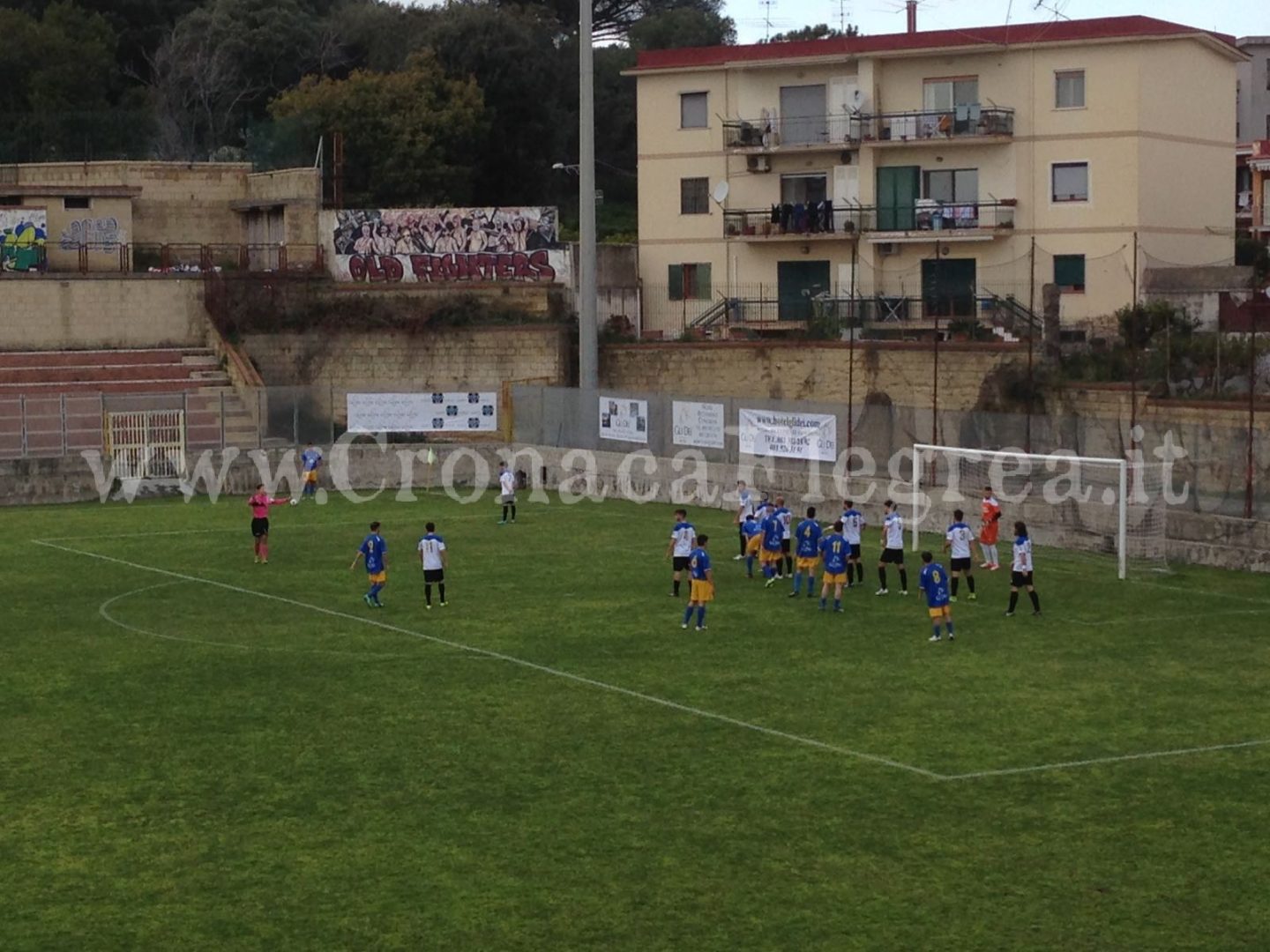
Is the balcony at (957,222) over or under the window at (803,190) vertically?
under

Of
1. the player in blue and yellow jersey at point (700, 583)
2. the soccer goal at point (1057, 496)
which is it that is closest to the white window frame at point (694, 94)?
the soccer goal at point (1057, 496)

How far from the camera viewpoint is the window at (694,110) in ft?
212

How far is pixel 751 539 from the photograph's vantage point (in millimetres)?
33875

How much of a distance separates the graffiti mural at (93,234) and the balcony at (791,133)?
829 inches

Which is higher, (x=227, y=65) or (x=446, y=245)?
(x=227, y=65)

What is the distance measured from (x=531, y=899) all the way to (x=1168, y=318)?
121 feet

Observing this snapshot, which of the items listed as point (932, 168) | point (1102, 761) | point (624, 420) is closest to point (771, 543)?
point (1102, 761)

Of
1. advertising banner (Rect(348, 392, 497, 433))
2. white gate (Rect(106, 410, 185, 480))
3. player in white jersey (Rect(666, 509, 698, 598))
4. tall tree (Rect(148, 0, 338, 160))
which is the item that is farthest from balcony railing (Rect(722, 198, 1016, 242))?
player in white jersey (Rect(666, 509, 698, 598))

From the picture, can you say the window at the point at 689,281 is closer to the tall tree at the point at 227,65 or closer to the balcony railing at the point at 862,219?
the balcony railing at the point at 862,219

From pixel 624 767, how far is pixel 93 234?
49814 mm

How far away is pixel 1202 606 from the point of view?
101 feet

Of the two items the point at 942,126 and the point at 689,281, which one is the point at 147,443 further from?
the point at 942,126

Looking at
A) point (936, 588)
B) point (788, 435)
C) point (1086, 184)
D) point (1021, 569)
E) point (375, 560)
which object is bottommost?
point (936, 588)

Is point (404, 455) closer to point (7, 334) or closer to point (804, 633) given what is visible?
point (7, 334)
